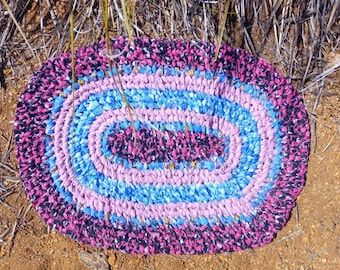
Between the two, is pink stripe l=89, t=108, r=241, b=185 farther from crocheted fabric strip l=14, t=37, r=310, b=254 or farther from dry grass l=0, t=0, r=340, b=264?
dry grass l=0, t=0, r=340, b=264

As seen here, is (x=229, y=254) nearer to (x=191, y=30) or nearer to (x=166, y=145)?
(x=166, y=145)

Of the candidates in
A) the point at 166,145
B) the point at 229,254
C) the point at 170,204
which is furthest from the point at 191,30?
the point at 229,254

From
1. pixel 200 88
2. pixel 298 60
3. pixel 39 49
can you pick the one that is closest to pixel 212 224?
pixel 200 88

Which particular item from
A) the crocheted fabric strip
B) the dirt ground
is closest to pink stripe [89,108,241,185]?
the crocheted fabric strip

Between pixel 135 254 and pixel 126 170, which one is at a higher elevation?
pixel 126 170

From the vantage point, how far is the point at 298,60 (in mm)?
995

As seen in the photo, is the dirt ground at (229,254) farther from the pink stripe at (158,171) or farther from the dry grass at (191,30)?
the pink stripe at (158,171)

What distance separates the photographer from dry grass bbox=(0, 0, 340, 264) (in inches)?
37.7

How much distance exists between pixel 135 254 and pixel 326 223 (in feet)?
1.37

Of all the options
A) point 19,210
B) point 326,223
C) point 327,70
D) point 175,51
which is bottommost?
point 326,223

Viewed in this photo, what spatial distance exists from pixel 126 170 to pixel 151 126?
0.11 meters

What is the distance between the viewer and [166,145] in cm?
99

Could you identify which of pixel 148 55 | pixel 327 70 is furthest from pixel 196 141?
pixel 327 70

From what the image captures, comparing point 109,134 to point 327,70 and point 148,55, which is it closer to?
point 148,55
